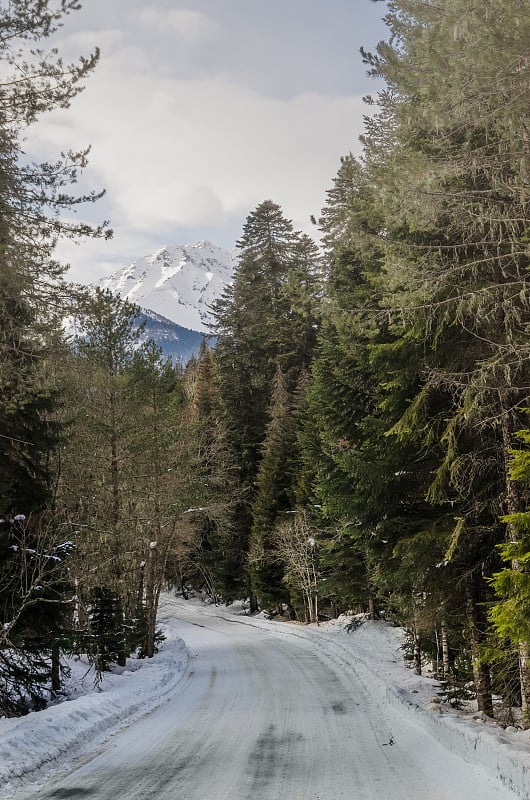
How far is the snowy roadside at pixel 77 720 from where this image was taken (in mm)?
7777

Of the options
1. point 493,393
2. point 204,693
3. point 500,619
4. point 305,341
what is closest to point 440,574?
point 493,393

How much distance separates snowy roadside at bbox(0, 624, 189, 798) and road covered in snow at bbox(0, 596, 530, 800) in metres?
0.07

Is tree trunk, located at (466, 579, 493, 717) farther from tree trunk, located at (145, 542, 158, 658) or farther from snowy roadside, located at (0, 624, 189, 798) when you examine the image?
tree trunk, located at (145, 542, 158, 658)

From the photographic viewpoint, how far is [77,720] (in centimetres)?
1011

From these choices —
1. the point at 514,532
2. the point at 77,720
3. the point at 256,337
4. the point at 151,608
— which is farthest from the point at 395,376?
the point at 256,337

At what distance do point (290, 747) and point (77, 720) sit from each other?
3752 mm

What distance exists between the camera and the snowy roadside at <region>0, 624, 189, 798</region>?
25.5ft

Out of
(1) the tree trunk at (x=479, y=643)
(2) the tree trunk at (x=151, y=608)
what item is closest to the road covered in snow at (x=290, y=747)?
(1) the tree trunk at (x=479, y=643)

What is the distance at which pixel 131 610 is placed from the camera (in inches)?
1022

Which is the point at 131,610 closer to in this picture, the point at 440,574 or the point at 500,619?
the point at 440,574

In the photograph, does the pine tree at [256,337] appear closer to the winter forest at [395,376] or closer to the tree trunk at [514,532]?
the winter forest at [395,376]

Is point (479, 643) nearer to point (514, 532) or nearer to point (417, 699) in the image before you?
point (417, 699)

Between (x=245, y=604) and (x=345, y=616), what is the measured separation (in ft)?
53.1

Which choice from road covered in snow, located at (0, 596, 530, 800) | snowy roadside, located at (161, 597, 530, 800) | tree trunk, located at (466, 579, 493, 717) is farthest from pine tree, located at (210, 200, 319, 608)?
tree trunk, located at (466, 579, 493, 717)
